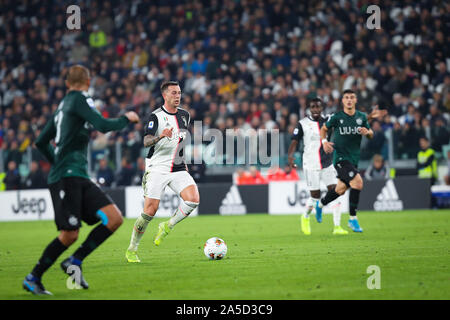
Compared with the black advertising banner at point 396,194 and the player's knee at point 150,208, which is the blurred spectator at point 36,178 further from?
the player's knee at point 150,208

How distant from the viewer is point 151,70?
90.9 feet

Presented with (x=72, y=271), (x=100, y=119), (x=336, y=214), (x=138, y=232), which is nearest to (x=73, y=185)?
(x=100, y=119)

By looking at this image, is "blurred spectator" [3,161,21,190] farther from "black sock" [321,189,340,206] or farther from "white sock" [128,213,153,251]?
"white sock" [128,213,153,251]

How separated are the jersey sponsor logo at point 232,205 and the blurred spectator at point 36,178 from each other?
616 centimetres

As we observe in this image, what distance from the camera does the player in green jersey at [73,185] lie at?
292 inches

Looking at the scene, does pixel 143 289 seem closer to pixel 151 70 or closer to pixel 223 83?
pixel 223 83

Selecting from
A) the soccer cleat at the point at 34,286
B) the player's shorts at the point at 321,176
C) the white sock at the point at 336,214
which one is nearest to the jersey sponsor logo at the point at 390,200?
the player's shorts at the point at 321,176

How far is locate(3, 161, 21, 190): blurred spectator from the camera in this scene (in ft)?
80.5

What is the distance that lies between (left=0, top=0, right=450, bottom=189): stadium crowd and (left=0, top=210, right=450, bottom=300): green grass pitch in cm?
745

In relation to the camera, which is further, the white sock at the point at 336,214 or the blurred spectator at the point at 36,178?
the blurred spectator at the point at 36,178

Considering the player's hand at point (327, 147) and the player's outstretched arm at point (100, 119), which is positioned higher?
the player's outstretched arm at point (100, 119)

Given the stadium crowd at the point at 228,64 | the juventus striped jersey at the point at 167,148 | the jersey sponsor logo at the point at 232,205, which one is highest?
the stadium crowd at the point at 228,64

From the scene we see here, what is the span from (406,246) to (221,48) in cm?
1686

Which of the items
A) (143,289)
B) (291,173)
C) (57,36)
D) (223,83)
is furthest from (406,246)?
(57,36)
